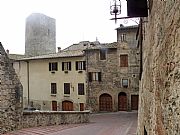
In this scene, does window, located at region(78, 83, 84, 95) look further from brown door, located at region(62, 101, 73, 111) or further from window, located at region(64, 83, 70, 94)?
brown door, located at region(62, 101, 73, 111)

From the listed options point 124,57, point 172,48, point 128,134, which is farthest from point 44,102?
point 172,48

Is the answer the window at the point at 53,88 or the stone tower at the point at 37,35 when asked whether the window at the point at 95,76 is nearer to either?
the window at the point at 53,88

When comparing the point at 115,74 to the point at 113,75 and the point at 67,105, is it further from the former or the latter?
the point at 67,105

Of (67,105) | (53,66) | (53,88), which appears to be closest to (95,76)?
(67,105)

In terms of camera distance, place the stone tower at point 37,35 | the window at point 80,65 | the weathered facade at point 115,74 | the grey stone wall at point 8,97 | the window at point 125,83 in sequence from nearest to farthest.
A: the grey stone wall at point 8,97 → the weathered facade at point 115,74 → the window at point 125,83 → the window at point 80,65 → the stone tower at point 37,35

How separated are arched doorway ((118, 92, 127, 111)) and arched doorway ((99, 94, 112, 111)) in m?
1.02

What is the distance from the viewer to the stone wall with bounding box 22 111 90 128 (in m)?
15.5

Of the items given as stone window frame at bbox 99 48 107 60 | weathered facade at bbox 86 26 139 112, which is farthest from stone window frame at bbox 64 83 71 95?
stone window frame at bbox 99 48 107 60

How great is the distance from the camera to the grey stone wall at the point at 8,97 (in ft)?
44.4

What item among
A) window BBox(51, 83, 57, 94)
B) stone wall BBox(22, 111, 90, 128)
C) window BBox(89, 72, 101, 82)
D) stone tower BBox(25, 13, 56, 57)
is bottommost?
stone wall BBox(22, 111, 90, 128)

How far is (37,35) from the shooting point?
45.2 metres

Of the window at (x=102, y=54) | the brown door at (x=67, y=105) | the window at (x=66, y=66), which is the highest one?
the window at (x=102, y=54)

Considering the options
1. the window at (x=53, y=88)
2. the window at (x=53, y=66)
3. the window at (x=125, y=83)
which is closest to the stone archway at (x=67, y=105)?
the window at (x=53, y=88)

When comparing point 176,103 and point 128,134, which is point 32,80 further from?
point 176,103
